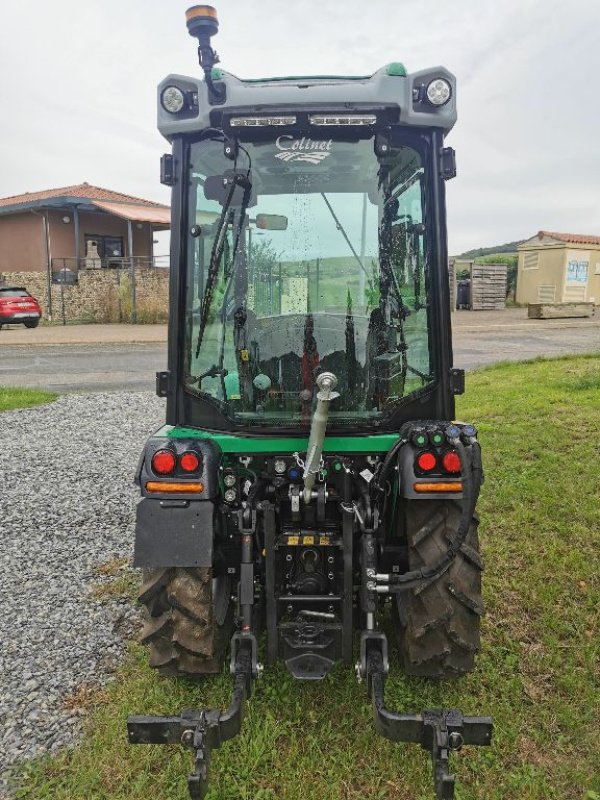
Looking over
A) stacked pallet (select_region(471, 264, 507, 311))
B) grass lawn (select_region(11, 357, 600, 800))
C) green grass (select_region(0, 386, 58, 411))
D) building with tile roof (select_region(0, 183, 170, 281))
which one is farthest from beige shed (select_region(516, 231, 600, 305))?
grass lawn (select_region(11, 357, 600, 800))

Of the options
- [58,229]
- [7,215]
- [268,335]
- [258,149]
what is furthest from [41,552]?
[7,215]

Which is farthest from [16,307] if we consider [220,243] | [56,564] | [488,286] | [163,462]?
[163,462]

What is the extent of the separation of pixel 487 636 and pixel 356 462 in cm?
140

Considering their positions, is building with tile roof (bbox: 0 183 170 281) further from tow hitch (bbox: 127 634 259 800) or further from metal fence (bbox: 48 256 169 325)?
tow hitch (bbox: 127 634 259 800)

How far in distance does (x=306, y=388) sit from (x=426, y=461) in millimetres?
648

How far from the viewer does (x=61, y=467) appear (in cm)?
731

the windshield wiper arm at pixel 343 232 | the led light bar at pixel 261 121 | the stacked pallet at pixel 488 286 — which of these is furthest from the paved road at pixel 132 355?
the led light bar at pixel 261 121

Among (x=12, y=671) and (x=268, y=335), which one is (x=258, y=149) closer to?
(x=268, y=335)

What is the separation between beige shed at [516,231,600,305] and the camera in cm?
3019

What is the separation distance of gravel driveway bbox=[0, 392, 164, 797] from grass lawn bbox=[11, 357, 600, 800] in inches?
8.1

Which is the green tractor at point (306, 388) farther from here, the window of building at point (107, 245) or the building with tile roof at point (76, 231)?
the window of building at point (107, 245)

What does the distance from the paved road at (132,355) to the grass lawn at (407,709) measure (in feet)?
30.6

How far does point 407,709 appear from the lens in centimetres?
312

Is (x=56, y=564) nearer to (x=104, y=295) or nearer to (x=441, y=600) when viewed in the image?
(x=441, y=600)
